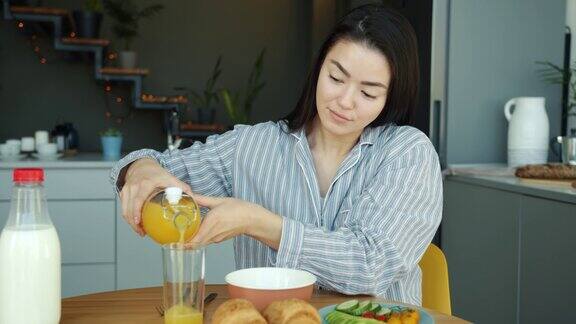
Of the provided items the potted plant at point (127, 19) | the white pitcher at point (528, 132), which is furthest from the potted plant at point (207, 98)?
the white pitcher at point (528, 132)

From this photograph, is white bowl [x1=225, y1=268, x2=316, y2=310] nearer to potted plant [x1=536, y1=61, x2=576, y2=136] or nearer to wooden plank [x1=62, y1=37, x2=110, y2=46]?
potted plant [x1=536, y1=61, x2=576, y2=136]

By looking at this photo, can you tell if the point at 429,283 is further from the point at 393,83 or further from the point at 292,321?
the point at 292,321

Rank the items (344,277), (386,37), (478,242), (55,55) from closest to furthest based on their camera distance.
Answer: (344,277) → (386,37) → (478,242) → (55,55)

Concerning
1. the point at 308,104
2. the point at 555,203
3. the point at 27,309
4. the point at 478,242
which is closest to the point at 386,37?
the point at 308,104

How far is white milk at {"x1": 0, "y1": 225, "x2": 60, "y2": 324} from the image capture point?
36.5 inches

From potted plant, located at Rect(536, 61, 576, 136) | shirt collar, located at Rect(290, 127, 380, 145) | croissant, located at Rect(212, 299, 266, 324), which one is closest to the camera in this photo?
croissant, located at Rect(212, 299, 266, 324)

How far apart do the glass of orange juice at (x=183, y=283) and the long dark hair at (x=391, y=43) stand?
59 cm

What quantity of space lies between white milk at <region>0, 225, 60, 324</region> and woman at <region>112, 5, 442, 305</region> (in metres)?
0.22

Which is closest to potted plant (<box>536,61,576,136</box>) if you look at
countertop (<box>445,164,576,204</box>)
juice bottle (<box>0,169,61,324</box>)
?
countertop (<box>445,164,576,204</box>)

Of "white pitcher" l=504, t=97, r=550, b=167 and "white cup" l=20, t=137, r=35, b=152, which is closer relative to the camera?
"white pitcher" l=504, t=97, r=550, b=167

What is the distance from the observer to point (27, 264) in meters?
0.93

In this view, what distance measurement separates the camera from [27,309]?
93 centimetres

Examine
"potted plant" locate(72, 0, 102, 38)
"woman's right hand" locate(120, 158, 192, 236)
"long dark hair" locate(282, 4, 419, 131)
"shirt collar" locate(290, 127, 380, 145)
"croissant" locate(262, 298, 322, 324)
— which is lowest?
"croissant" locate(262, 298, 322, 324)

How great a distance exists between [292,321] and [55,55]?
12.3 ft
